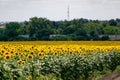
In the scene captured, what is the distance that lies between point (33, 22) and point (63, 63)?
77.8m

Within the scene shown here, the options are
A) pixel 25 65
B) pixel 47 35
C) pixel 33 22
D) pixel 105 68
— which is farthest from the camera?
pixel 33 22

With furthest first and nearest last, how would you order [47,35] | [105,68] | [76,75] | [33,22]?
[33,22], [47,35], [105,68], [76,75]

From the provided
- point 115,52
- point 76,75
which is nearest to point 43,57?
point 76,75

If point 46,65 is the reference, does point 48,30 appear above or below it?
above

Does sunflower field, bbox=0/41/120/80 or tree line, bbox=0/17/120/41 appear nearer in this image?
sunflower field, bbox=0/41/120/80

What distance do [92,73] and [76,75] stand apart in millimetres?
2084

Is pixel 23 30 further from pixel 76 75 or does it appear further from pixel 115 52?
pixel 76 75

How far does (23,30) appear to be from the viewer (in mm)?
83188

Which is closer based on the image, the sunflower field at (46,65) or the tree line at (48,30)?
the sunflower field at (46,65)

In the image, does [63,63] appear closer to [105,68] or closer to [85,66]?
[85,66]

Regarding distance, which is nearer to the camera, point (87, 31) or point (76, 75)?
point (76, 75)

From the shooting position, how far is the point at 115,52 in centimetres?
2491

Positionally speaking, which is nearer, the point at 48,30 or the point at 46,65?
the point at 46,65

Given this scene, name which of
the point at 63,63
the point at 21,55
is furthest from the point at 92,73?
→ the point at 21,55
